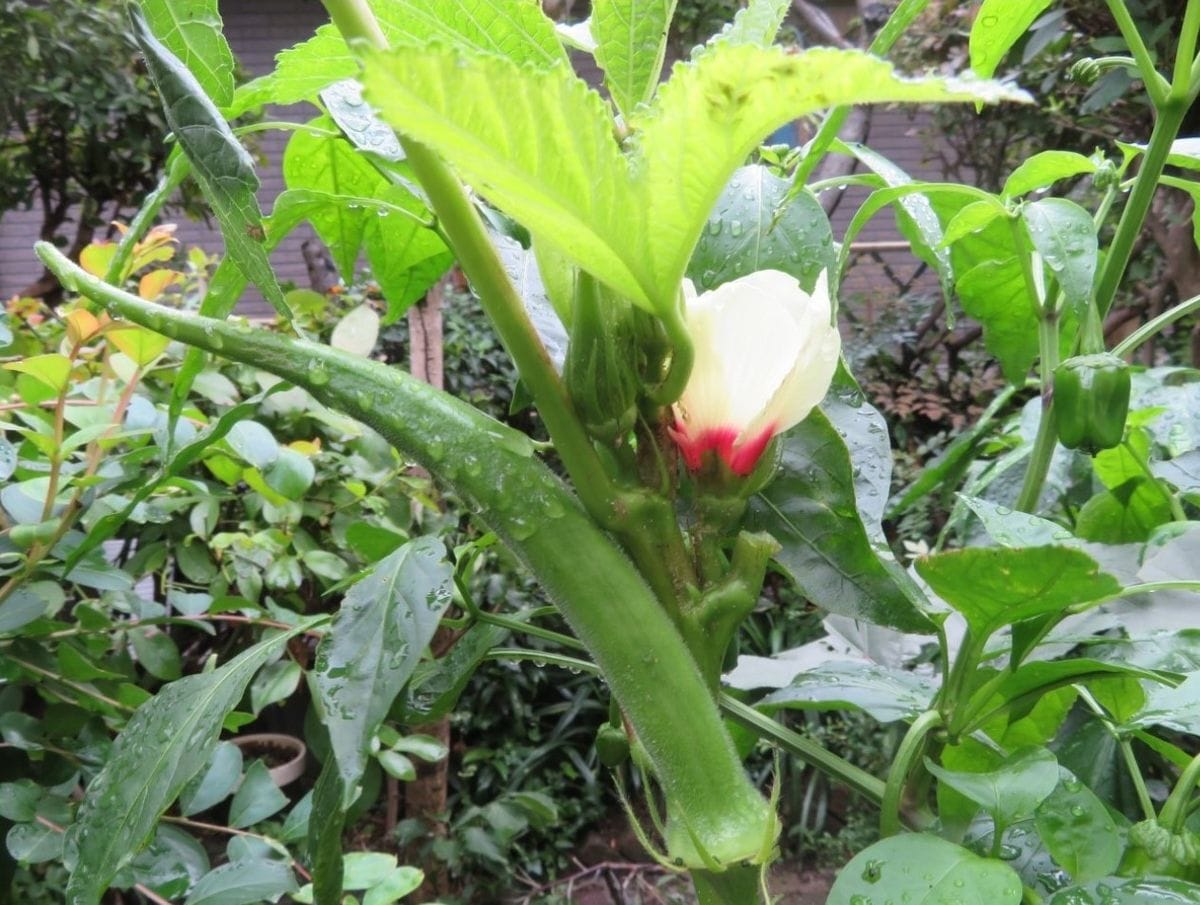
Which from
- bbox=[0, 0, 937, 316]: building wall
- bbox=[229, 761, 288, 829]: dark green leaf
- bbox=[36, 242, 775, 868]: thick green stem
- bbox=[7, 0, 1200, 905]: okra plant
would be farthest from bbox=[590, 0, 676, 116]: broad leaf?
bbox=[0, 0, 937, 316]: building wall

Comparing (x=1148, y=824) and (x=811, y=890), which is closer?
(x=1148, y=824)

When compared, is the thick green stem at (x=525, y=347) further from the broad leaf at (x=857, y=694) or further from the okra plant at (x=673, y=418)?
the broad leaf at (x=857, y=694)

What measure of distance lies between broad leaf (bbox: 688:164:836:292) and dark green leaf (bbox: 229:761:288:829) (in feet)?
1.80

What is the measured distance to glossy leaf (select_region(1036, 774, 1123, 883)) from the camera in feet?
1.02

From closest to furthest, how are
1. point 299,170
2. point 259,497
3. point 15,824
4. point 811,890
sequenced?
1. point 299,170
2. point 15,824
3. point 259,497
4. point 811,890

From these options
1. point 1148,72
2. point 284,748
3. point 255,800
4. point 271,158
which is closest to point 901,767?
point 1148,72

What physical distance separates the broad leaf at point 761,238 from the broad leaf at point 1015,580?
114 millimetres

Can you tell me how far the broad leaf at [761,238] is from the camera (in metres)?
0.32

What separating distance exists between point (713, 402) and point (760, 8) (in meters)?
0.11

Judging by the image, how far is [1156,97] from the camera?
1.12 feet

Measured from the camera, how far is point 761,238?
317 millimetres

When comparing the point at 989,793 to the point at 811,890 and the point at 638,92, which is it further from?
the point at 811,890

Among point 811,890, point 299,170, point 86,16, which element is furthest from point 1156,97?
point 86,16

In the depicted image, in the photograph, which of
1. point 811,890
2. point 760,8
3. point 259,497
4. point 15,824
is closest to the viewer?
point 760,8
